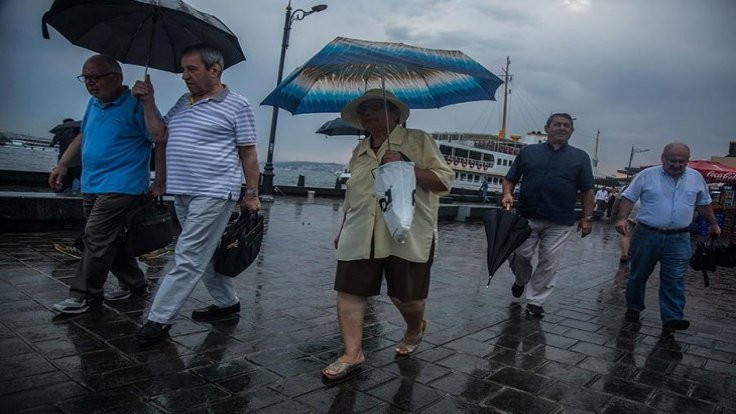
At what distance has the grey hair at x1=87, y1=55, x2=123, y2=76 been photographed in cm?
385

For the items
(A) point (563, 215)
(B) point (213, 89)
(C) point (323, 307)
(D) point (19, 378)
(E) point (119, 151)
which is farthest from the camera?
(A) point (563, 215)

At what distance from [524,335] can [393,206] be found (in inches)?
80.7

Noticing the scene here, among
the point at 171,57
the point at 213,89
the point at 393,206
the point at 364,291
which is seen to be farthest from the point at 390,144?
the point at 171,57

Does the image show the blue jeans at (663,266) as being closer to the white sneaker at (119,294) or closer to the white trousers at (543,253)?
the white trousers at (543,253)

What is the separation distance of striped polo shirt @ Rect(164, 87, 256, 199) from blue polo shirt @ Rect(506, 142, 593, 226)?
294cm

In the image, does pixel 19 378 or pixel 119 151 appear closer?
pixel 19 378

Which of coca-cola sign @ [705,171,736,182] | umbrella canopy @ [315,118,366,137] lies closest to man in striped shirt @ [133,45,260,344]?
umbrella canopy @ [315,118,366,137]

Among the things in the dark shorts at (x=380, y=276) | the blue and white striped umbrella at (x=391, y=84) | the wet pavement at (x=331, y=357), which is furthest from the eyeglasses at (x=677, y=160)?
the dark shorts at (x=380, y=276)

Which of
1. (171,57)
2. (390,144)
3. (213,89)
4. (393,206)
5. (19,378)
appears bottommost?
(19,378)

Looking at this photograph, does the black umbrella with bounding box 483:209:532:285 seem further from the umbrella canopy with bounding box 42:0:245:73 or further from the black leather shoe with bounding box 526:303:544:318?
the umbrella canopy with bounding box 42:0:245:73

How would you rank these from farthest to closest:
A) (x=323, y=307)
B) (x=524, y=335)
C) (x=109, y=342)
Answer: (x=323, y=307), (x=524, y=335), (x=109, y=342)

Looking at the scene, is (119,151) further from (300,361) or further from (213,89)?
(300,361)

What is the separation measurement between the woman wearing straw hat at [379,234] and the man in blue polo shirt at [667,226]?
2767mm

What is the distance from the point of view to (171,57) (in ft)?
13.9
